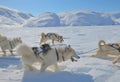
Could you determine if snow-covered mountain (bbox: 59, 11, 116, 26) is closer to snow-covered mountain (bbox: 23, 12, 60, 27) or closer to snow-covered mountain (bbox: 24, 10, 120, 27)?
snow-covered mountain (bbox: 24, 10, 120, 27)

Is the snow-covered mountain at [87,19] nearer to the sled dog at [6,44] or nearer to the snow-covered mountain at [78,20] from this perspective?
the snow-covered mountain at [78,20]

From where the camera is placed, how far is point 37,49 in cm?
494

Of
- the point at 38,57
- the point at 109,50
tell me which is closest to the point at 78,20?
the point at 109,50

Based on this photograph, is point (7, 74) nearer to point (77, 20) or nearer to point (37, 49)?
point (37, 49)

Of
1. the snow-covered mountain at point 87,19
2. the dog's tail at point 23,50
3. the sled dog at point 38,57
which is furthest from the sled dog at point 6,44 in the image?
the snow-covered mountain at point 87,19

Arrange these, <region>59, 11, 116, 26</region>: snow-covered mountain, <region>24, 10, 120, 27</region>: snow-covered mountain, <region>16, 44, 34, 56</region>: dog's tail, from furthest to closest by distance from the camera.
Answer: <region>59, 11, 116, 26</region>: snow-covered mountain, <region>24, 10, 120, 27</region>: snow-covered mountain, <region>16, 44, 34, 56</region>: dog's tail

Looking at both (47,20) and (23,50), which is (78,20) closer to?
(47,20)

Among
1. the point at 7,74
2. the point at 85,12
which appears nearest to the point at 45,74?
the point at 7,74

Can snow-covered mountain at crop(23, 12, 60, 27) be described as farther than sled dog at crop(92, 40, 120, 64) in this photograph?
Yes

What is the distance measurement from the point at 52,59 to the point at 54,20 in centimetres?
14643

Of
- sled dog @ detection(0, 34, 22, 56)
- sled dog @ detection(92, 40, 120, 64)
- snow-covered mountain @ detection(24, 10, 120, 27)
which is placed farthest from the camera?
snow-covered mountain @ detection(24, 10, 120, 27)

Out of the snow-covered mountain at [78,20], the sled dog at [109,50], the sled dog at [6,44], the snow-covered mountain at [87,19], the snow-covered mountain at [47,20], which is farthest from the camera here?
the snow-covered mountain at [87,19]

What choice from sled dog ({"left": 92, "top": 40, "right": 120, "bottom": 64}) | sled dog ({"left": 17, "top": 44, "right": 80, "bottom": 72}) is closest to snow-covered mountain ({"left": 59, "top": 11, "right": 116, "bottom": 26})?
sled dog ({"left": 92, "top": 40, "right": 120, "bottom": 64})

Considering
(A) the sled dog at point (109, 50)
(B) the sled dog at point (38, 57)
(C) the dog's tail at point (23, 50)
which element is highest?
(C) the dog's tail at point (23, 50)
